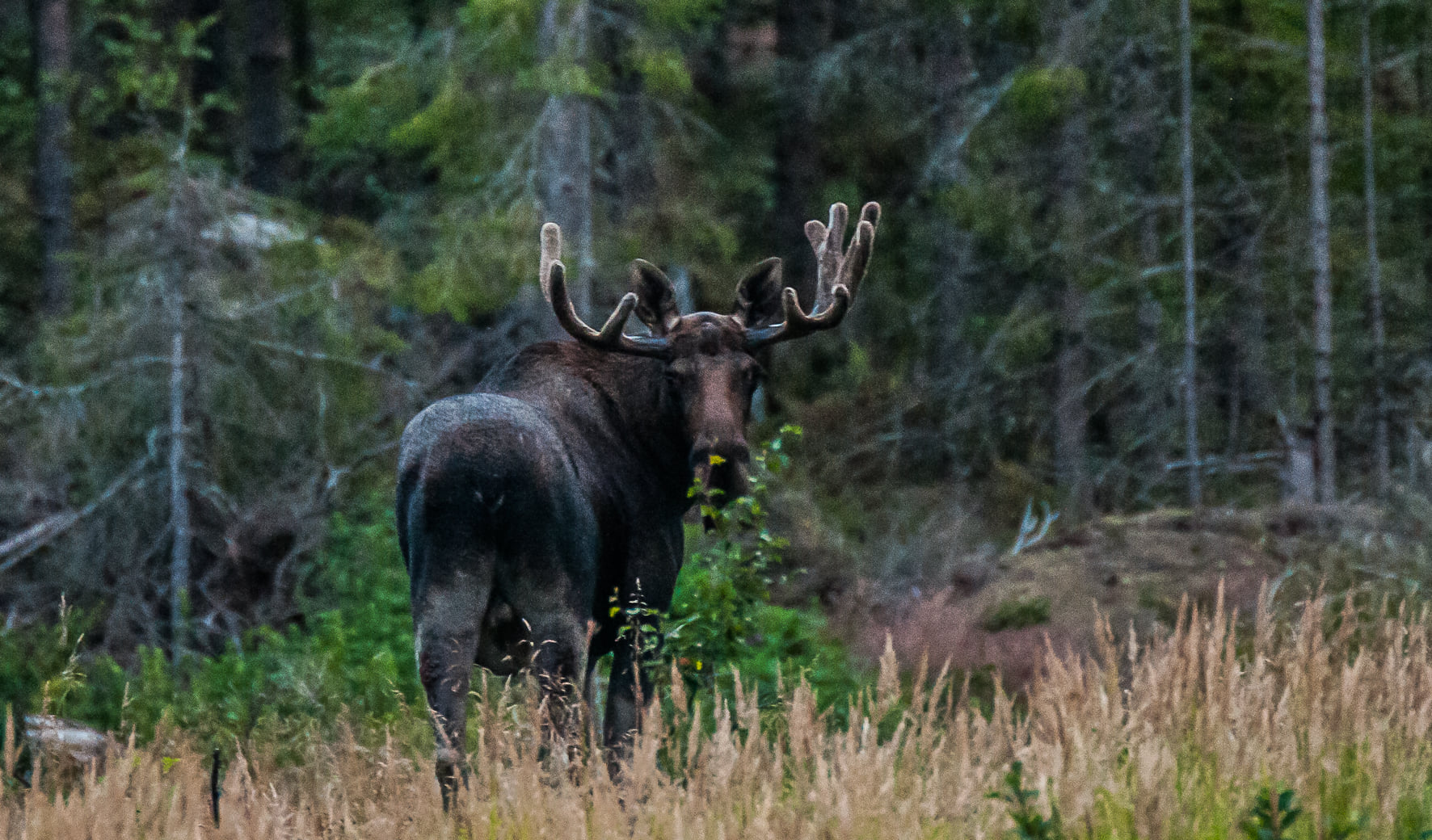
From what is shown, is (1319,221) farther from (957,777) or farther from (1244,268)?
(957,777)

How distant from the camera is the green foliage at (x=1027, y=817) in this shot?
4305 mm

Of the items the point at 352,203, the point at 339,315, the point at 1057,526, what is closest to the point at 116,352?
the point at 339,315

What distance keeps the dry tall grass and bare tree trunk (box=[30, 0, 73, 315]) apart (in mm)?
13499

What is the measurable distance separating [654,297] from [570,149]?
23.2 ft

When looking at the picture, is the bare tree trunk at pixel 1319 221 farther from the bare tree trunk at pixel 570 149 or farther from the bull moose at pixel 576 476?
the bull moose at pixel 576 476

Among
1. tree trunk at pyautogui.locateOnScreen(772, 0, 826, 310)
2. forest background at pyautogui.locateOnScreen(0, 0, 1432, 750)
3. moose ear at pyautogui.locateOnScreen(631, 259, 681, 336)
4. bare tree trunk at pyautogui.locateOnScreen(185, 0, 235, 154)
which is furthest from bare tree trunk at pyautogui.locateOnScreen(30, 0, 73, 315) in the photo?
moose ear at pyautogui.locateOnScreen(631, 259, 681, 336)

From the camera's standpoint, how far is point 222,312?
40.7ft

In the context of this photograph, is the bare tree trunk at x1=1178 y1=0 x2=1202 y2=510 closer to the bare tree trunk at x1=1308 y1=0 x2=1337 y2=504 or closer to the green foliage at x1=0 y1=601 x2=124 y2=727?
the bare tree trunk at x1=1308 y1=0 x2=1337 y2=504

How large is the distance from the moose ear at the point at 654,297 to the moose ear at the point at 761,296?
1.18ft

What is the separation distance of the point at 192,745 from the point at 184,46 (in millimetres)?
7022

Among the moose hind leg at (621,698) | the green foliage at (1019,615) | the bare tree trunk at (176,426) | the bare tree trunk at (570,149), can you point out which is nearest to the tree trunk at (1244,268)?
the bare tree trunk at (570,149)

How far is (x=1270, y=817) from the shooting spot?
427 cm

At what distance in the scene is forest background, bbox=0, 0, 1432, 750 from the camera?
40.2 feet

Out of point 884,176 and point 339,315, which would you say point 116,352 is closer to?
point 339,315
